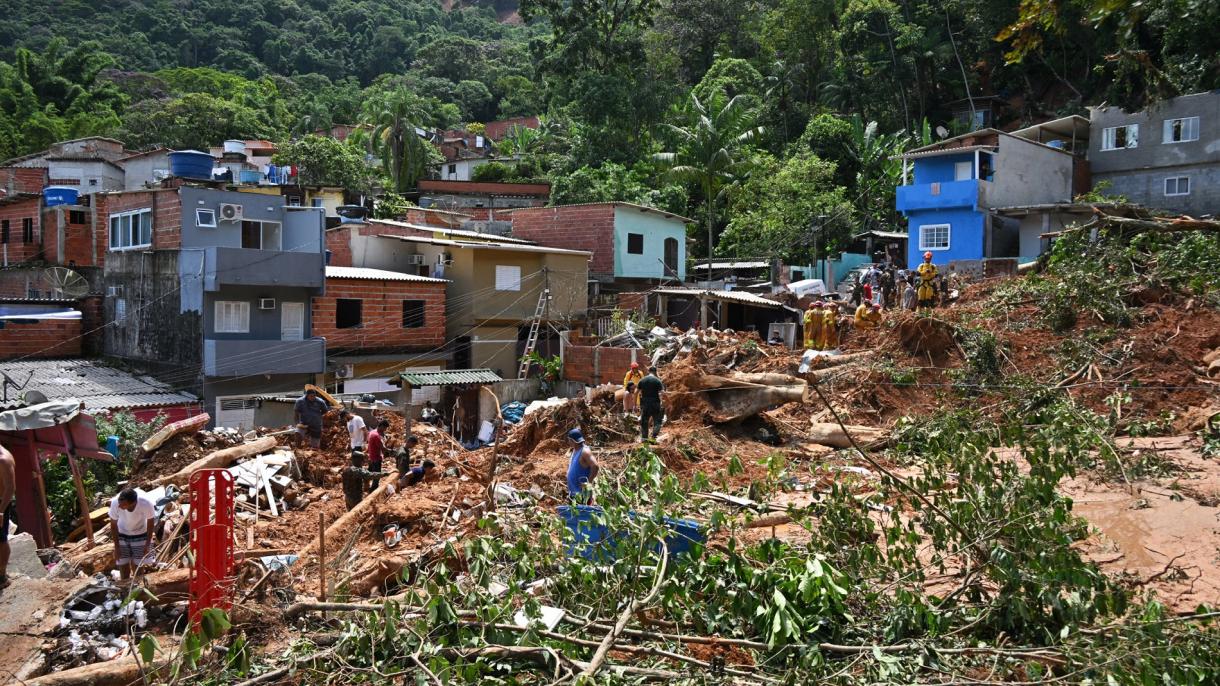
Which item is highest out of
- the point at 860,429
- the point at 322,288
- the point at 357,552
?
the point at 322,288

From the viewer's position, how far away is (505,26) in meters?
104

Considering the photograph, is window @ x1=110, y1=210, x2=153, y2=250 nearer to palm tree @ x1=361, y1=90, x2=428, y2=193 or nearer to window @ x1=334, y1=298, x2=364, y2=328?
window @ x1=334, y1=298, x2=364, y2=328

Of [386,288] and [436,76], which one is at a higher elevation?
[436,76]

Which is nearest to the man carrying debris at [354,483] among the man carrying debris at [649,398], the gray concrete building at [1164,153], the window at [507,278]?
the man carrying debris at [649,398]

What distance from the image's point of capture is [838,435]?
1262 centimetres

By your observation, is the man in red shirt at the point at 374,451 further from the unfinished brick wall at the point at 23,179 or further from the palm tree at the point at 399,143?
the palm tree at the point at 399,143

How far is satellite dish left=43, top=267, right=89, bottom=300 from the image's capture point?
23.7 m

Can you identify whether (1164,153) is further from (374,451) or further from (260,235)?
(374,451)

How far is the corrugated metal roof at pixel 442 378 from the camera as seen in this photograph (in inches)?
649

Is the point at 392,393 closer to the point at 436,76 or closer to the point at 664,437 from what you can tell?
the point at 664,437

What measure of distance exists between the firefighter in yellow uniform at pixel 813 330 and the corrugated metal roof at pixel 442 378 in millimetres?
6316

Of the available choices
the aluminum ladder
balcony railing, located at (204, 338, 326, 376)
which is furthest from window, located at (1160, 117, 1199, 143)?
balcony railing, located at (204, 338, 326, 376)

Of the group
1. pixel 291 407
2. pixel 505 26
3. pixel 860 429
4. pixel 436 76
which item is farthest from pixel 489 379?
pixel 505 26

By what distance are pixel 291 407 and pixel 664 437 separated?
1049 cm
